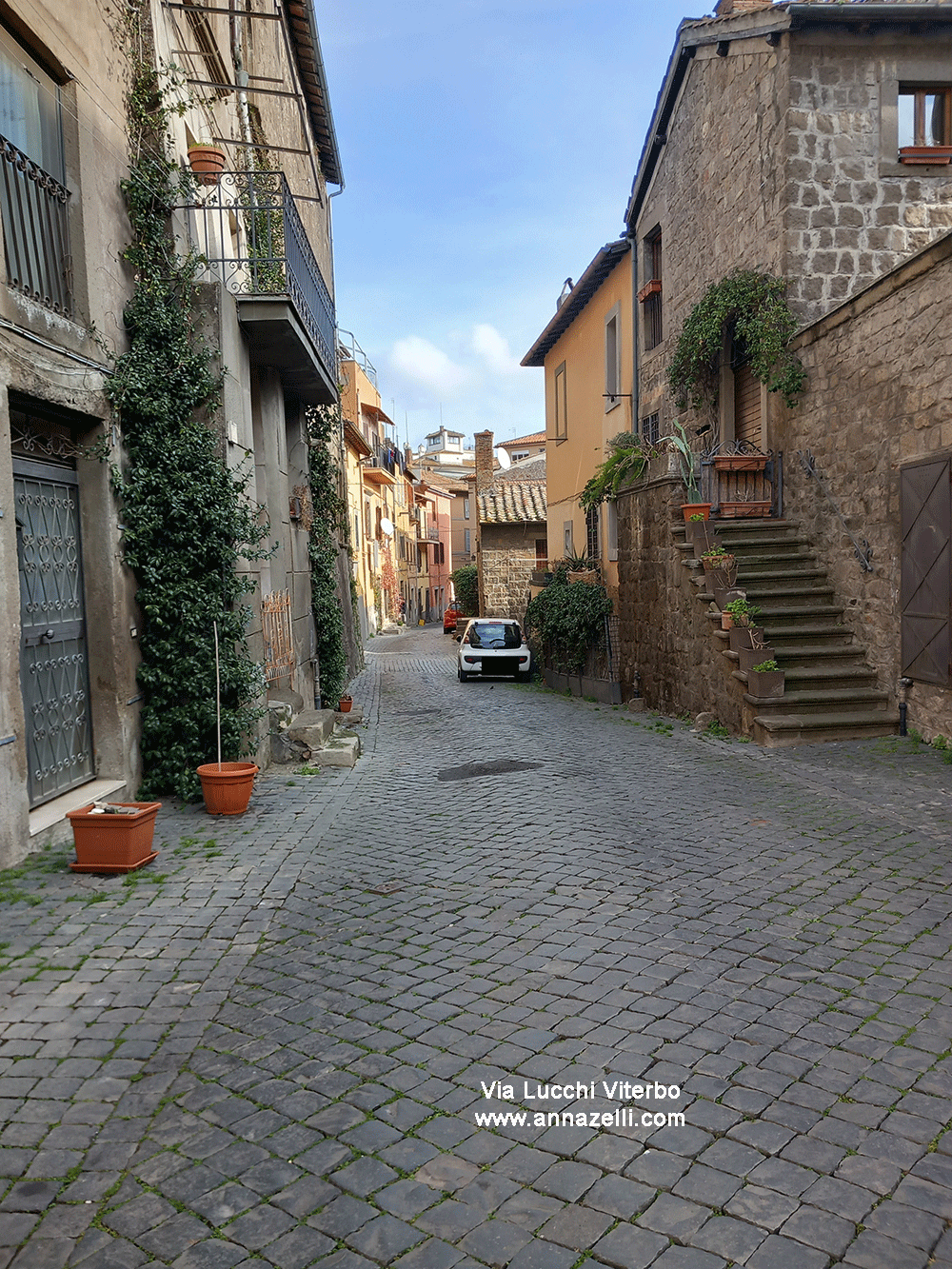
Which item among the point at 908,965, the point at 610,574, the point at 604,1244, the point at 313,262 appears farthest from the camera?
the point at 610,574

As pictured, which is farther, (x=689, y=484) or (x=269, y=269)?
(x=689, y=484)

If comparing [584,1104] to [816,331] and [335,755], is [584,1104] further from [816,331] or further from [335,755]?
[816,331]

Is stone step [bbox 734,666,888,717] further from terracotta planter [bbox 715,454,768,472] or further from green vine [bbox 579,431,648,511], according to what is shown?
green vine [bbox 579,431,648,511]

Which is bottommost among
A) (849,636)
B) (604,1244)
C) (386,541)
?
(604,1244)

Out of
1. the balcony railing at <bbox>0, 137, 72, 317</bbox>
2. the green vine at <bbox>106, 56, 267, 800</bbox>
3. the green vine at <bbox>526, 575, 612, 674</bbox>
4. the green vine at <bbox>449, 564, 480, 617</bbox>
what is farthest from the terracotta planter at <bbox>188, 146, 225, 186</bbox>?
the green vine at <bbox>449, 564, 480, 617</bbox>

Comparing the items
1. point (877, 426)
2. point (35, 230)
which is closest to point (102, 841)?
point (35, 230)

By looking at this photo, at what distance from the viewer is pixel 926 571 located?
819cm

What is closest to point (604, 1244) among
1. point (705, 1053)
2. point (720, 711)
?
point (705, 1053)

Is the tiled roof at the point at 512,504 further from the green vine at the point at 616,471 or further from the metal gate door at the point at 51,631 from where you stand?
the metal gate door at the point at 51,631

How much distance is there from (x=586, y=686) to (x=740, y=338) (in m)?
6.73

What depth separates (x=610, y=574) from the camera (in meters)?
18.1

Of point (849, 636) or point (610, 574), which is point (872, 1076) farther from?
point (610, 574)

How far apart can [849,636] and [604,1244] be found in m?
8.75

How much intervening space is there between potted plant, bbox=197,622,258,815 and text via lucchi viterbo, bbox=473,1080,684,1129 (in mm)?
4206
